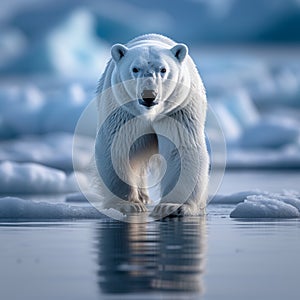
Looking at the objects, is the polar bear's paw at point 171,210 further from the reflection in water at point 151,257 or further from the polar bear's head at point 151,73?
the polar bear's head at point 151,73

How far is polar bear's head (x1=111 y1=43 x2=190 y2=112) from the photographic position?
326 inches

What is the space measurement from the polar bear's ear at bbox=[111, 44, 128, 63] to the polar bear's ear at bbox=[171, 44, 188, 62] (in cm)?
40

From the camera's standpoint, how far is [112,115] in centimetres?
923

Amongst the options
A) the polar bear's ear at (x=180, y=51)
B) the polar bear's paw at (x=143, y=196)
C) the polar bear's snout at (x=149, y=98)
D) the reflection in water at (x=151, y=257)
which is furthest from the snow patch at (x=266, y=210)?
the polar bear's paw at (x=143, y=196)

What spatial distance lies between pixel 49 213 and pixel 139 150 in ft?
4.09

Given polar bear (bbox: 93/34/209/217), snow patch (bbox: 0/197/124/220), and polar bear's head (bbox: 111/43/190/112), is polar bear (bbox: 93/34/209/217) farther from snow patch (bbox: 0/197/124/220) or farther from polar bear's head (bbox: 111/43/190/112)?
snow patch (bbox: 0/197/124/220)

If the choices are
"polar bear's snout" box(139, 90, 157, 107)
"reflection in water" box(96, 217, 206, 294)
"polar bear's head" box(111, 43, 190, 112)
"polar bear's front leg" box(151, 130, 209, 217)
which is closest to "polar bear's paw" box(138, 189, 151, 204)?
"polar bear's front leg" box(151, 130, 209, 217)

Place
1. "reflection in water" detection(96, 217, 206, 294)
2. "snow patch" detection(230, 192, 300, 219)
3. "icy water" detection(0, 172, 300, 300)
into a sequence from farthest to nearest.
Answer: "snow patch" detection(230, 192, 300, 219) → "reflection in water" detection(96, 217, 206, 294) → "icy water" detection(0, 172, 300, 300)

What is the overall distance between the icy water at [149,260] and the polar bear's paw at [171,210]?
2.18 feet

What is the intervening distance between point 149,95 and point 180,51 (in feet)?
2.35

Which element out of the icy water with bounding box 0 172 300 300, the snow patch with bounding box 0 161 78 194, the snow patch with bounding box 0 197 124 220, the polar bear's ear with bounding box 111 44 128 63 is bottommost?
the icy water with bounding box 0 172 300 300

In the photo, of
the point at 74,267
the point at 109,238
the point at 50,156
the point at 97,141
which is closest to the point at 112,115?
the point at 97,141

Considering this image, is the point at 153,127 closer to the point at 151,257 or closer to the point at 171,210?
the point at 171,210

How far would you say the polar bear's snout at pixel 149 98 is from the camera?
26.9ft
